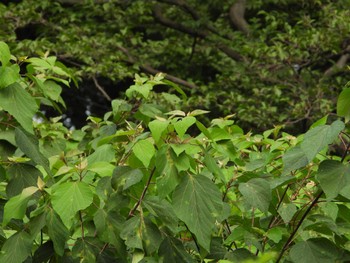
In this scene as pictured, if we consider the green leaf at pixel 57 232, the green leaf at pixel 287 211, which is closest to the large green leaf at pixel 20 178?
the green leaf at pixel 57 232

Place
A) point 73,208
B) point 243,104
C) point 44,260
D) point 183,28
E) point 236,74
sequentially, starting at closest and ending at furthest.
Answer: point 73,208, point 44,260, point 243,104, point 236,74, point 183,28

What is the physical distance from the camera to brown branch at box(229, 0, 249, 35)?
12.8 meters

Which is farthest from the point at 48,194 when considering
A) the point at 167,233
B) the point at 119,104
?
the point at 119,104

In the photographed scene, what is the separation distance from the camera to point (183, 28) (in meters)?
12.4

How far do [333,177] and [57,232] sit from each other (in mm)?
824

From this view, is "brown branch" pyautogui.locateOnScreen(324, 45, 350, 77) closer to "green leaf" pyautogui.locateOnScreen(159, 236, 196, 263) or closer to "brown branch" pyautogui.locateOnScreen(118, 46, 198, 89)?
"brown branch" pyautogui.locateOnScreen(118, 46, 198, 89)

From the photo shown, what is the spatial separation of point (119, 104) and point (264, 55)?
769 cm

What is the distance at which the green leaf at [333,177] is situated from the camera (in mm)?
2049

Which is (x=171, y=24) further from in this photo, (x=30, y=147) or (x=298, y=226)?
(x=298, y=226)

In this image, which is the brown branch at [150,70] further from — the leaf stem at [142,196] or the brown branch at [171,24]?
the leaf stem at [142,196]

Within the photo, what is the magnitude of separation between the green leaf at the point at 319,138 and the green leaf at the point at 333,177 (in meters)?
0.08

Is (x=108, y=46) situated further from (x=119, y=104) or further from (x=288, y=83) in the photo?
(x=119, y=104)

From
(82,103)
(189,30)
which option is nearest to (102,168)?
(189,30)

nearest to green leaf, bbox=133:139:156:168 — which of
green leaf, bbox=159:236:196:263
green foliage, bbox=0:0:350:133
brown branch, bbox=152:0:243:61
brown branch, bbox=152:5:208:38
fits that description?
green leaf, bbox=159:236:196:263
